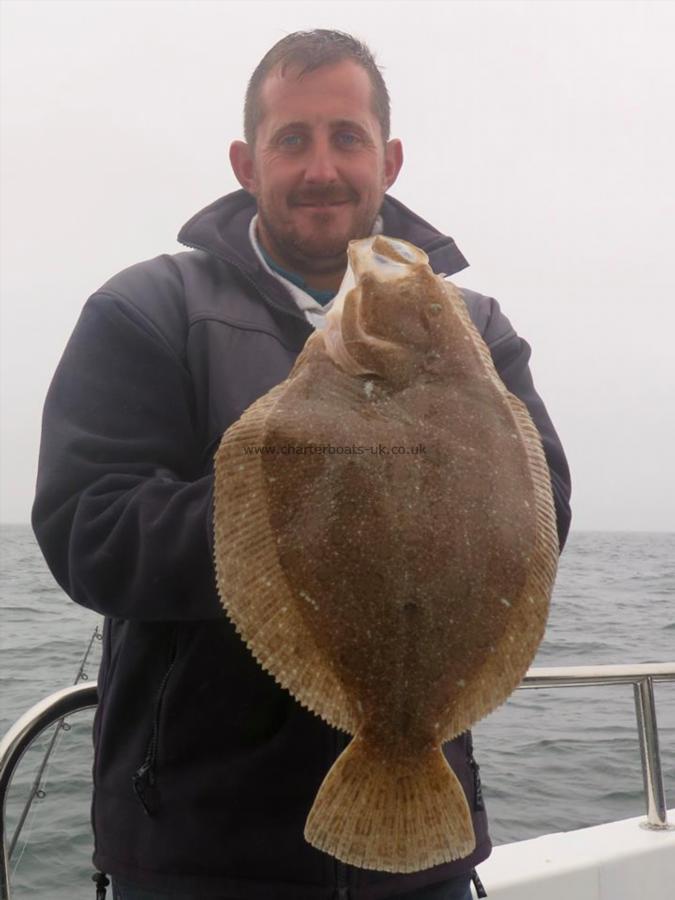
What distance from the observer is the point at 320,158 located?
2168mm

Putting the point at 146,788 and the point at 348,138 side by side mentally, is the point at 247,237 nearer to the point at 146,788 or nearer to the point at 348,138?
the point at 348,138

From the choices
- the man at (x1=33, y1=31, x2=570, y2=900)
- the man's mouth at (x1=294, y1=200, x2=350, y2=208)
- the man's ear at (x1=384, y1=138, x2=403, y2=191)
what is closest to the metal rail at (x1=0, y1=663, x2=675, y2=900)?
the man at (x1=33, y1=31, x2=570, y2=900)

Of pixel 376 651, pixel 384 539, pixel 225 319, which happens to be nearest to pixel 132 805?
pixel 376 651

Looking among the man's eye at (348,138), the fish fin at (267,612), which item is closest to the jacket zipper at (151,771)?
the fish fin at (267,612)

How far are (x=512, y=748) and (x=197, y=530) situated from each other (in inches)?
280

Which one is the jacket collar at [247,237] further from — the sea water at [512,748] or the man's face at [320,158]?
the sea water at [512,748]

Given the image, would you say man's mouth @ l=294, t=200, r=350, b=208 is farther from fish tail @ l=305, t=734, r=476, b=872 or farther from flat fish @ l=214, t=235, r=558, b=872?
fish tail @ l=305, t=734, r=476, b=872

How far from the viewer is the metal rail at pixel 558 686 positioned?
2285mm

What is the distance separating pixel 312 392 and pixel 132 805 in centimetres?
101

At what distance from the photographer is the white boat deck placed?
3.26 metres

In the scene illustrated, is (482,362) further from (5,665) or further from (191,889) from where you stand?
(5,665)

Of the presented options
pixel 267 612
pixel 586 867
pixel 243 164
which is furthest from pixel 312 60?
pixel 586 867

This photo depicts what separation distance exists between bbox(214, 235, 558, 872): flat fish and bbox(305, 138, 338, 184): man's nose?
679 millimetres

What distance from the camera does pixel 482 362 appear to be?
69.4 inches
